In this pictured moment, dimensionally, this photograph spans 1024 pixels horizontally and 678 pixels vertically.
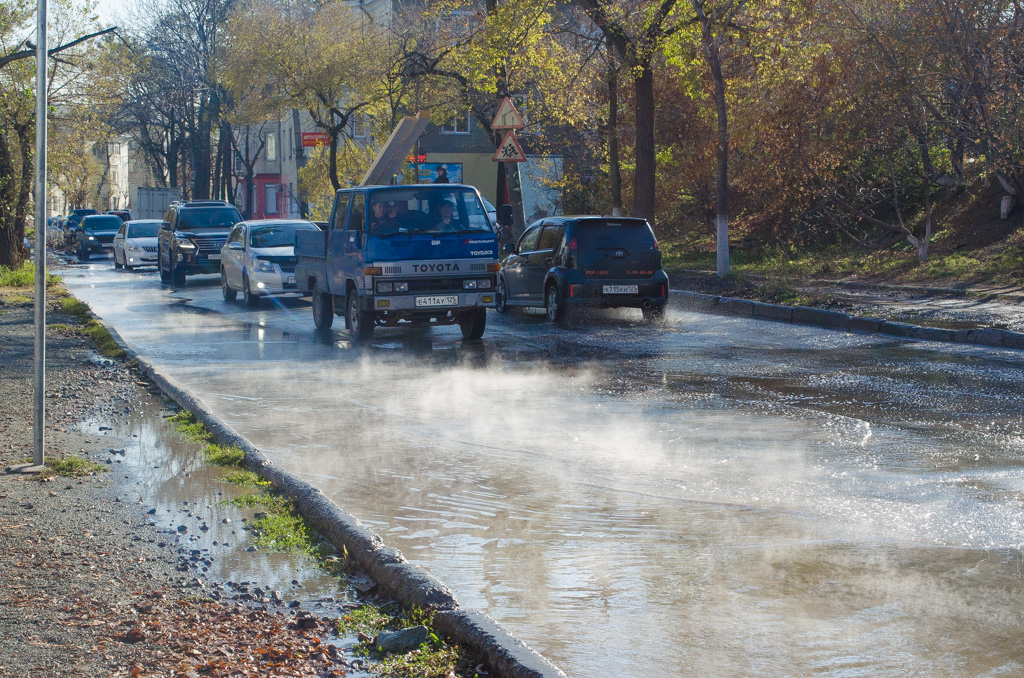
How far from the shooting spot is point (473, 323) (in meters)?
15.7

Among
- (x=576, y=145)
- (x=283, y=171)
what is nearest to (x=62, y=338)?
(x=576, y=145)

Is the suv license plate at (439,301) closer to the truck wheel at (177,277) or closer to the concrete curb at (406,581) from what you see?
the concrete curb at (406,581)

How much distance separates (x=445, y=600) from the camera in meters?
4.51

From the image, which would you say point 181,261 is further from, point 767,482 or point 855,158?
point 767,482

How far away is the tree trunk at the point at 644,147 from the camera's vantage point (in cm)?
2473

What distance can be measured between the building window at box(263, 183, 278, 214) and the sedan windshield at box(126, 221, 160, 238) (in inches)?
1649

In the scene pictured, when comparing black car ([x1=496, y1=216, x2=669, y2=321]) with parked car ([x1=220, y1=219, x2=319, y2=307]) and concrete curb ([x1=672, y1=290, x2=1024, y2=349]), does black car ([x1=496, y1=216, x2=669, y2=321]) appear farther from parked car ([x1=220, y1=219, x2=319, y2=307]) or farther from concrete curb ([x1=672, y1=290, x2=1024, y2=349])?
parked car ([x1=220, y1=219, x2=319, y2=307])

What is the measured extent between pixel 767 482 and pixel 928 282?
575 inches

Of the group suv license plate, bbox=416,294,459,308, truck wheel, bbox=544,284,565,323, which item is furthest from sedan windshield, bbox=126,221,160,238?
suv license plate, bbox=416,294,459,308

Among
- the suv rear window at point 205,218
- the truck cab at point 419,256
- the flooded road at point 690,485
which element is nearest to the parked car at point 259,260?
the suv rear window at point 205,218

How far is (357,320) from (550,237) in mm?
4127

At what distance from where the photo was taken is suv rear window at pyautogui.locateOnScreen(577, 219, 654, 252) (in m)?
17.5

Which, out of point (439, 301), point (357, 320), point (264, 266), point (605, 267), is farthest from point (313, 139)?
point (439, 301)

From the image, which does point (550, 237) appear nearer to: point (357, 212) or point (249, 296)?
point (357, 212)
